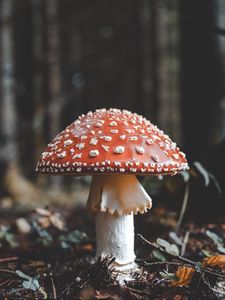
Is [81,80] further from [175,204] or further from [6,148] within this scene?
[175,204]

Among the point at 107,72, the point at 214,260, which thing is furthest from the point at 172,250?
the point at 107,72

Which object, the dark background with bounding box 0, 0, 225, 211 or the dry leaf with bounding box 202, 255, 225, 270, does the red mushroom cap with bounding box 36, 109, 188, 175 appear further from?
the dark background with bounding box 0, 0, 225, 211

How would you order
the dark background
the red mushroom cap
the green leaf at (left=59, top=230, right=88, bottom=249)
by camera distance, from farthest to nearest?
the dark background → the green leaf at (left=59, top=230, right=88, bottom=249) → the red mushroom cap

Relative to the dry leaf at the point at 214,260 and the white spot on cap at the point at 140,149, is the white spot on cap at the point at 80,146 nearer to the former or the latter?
the white spot on cap at the point at 140,149

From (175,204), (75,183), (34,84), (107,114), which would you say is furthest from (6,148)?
(107,114)

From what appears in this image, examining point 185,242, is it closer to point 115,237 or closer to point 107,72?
point 115,237

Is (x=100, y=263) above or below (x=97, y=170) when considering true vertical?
below

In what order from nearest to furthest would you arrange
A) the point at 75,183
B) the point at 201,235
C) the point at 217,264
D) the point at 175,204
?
the point at 217,264 → the point at 201,235 → the point at 175,204 → the point at 75,183

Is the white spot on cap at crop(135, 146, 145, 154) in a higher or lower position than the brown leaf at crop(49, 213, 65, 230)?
higher

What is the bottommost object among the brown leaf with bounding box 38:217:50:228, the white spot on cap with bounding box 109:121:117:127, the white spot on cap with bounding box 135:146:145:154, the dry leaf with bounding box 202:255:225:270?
the brown leaf with bounding box 38:217:50:228

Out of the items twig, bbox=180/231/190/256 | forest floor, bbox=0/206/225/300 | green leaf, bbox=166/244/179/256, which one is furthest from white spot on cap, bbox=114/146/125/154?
twig, bbox=180/231/190/256
